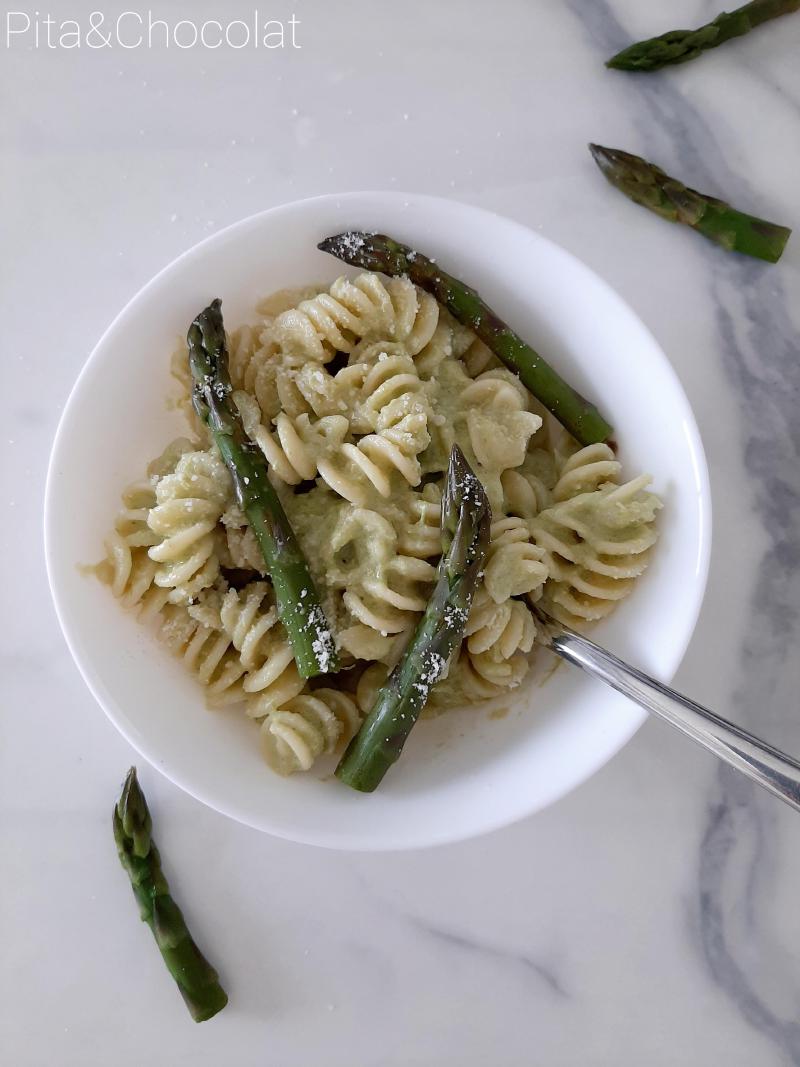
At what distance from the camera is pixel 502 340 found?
208cm

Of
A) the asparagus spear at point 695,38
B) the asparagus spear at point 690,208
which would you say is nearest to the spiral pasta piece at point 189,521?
the asparagus spear at point 690,208

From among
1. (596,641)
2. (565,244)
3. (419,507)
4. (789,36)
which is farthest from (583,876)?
(789,36)

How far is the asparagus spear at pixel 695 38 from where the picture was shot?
247 centimetres

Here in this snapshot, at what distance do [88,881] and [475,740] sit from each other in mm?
1036

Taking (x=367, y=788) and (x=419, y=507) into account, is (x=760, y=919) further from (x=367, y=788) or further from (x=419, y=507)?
(x=419, y=507)

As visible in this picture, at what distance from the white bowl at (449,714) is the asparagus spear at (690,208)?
555 mm

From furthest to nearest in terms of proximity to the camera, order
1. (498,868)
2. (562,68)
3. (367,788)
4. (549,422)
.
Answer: (562,68), (498,868), (549,422), (367,788)

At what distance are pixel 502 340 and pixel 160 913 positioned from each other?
151 cm

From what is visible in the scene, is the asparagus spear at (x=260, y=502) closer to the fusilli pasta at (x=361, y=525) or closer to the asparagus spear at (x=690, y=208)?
the fusilli pasta at (x=361, y=525)

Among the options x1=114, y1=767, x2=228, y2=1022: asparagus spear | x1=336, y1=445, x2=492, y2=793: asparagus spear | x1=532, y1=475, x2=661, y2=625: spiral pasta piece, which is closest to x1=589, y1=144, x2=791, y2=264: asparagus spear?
x1=532, y1=475, x2=661, y2=625: spiral pasta piece

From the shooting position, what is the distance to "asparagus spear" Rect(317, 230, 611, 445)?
2.05 m

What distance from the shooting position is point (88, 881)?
7.80 ft

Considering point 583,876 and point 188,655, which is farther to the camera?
point 583,876

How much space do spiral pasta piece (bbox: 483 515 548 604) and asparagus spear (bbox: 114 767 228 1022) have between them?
101 cm
